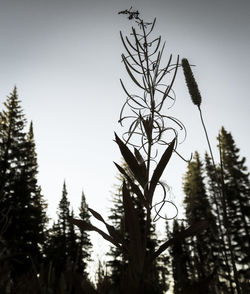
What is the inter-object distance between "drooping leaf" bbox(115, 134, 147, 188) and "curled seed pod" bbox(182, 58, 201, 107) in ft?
3.56

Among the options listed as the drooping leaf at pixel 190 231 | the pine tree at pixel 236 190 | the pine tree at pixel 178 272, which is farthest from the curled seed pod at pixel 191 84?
the pine tree at pixel 236 190

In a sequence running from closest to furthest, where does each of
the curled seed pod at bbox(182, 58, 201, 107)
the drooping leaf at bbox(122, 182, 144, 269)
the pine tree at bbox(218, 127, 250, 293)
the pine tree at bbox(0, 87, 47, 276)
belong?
the drooping leaf at bbox(122, 182, 144, 269), the curled seed pod at bbox(182, 58, 201, 107), the pine tree at bbox(0, 87, 47, 276), the pine tree at bbox(218, 127, 250, 293)

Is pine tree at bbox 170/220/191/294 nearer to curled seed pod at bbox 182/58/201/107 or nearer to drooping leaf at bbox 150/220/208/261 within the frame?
drooping leaf at bbox 150/220/208/261

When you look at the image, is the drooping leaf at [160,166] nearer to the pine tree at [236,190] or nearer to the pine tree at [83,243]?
the pine tree at [83,243]

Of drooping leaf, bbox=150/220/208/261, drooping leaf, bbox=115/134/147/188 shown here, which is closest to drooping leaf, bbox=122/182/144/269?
drooping leaf, bbox=150/220/208/261

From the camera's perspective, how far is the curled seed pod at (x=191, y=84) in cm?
188

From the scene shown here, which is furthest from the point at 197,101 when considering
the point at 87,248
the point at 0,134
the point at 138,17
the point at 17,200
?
the point at 87,248

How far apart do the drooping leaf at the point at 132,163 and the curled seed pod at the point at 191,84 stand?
1086mm

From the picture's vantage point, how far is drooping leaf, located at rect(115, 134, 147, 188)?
37.4 inches

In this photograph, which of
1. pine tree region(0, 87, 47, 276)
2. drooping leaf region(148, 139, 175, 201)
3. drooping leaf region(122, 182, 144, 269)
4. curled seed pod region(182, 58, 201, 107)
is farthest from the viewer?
pine tree region(0, 87, 47, 276)

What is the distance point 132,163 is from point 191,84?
3.82 feet

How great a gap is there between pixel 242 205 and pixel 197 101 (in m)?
30.4

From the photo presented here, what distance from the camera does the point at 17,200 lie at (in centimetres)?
2119

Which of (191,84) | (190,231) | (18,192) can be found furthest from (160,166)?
(18,192)
